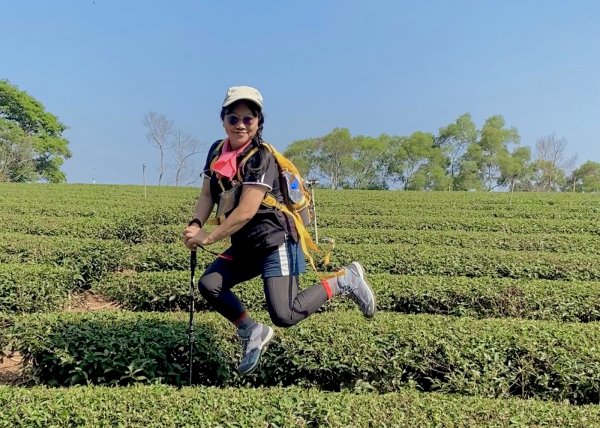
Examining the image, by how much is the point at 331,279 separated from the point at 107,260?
Result: 5608mm

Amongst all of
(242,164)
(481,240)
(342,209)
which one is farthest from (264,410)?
(342,209)

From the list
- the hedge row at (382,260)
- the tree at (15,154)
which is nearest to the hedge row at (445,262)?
the hedge row at (382,260)

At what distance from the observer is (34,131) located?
5034 cm

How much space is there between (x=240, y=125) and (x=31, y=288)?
161 inches

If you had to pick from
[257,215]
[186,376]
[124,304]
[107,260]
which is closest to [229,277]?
[257,215]

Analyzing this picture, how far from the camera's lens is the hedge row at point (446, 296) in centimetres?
538

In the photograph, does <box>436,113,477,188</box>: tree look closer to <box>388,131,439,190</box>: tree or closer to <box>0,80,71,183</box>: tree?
<box>388,131,439,190</box>: tree

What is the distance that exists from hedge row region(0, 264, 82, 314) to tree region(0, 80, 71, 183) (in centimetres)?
4437

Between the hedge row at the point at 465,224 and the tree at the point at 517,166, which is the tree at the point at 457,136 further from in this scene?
the hedge row at the point at 465,224

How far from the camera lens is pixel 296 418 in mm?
2646

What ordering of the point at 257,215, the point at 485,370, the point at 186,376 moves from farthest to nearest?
the point at 186,376, the point at 485,370, the point at 257,215

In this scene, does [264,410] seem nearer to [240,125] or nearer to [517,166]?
[240,125]

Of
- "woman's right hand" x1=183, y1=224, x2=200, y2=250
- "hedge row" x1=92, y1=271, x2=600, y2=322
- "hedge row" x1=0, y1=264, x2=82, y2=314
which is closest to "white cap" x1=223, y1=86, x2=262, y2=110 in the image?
"woman's right hand" x1=183, y1=224, x2=200, y2=250

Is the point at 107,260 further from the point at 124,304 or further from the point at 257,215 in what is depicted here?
the point at 257,215
